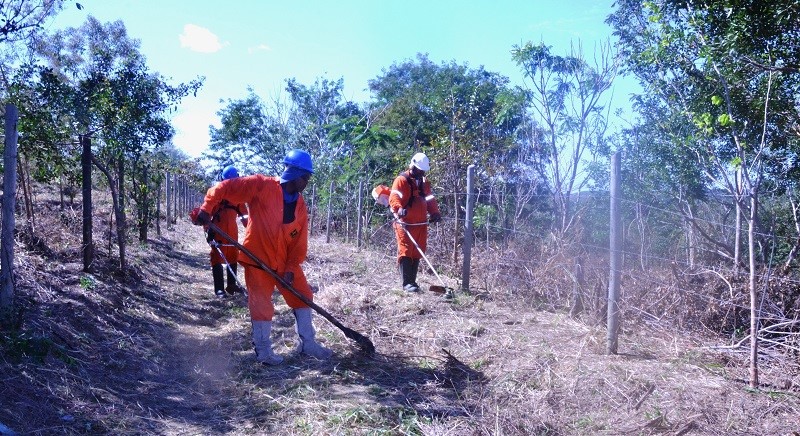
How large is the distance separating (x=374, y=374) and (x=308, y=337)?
73cm

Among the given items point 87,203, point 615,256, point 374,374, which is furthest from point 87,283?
point 615,256

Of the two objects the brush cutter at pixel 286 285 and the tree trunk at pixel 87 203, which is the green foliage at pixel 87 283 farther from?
the brush cutter at pixel 286 285

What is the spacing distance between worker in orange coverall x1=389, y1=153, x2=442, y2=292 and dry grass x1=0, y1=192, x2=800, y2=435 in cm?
62

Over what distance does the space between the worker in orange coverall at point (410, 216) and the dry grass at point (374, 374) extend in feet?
2.04

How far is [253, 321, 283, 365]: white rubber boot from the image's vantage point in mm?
5105

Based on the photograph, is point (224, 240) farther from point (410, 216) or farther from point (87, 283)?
point (410, 216)

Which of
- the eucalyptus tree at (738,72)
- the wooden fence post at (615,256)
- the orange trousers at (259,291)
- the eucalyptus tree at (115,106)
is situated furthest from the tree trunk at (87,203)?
the eucalyptus tree at (738,72)

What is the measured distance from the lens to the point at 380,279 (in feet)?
29.2

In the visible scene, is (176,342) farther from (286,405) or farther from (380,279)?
(380,279)

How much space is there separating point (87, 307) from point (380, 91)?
68.7ft

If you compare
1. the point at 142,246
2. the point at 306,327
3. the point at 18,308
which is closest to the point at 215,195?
the point at 306,327

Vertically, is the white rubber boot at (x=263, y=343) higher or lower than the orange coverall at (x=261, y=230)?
lower

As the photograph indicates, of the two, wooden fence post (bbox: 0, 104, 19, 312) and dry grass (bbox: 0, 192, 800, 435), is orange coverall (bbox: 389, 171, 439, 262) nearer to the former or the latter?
dry grass (bbox: 0, 192, 800, 435)

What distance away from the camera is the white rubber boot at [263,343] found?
5.11 m
